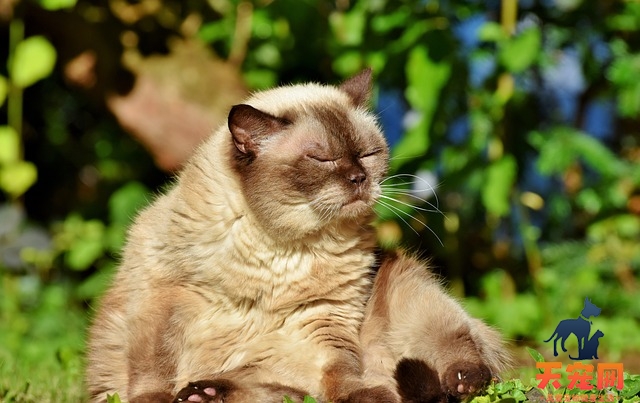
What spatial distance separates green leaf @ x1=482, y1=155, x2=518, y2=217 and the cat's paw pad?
2.04m

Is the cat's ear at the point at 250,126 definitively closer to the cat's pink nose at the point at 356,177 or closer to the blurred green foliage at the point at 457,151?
the cat's pink nose at the point at 356,177

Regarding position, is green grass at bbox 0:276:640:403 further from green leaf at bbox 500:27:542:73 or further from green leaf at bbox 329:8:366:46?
green leaf at bbox 329:8:366:46

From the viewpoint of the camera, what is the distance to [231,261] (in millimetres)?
2674

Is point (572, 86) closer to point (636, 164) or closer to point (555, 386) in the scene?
point (636, 164)

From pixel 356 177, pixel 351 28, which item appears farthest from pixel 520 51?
pixel 356 177

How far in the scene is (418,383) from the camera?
2598 mm

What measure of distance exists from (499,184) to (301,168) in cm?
217

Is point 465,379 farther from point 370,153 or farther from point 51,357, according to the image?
point 51,357

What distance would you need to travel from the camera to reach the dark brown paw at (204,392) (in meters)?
2.46

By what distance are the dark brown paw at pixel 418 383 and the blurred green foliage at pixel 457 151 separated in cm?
168

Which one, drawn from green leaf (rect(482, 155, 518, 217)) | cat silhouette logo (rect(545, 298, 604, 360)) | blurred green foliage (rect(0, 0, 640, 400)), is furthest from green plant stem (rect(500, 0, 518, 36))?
cat silhouette logo (rect(545, 298, 604, 360))

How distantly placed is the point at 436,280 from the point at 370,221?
1.19 ft

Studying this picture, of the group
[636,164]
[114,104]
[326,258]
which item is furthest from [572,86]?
[326,258]

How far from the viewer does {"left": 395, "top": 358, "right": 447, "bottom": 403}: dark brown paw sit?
102 inches
